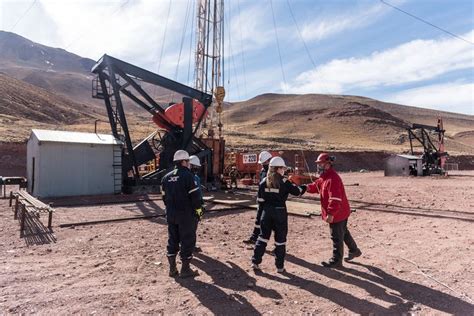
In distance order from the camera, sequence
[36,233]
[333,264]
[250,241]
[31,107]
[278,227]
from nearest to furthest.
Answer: [278,227], [333,264], [250,241], [36,233], [31,107]

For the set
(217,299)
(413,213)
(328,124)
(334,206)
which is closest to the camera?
(217,299)

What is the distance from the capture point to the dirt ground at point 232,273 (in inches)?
175

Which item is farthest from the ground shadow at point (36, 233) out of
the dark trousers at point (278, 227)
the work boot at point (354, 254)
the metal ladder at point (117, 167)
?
the metal ladder at point (117, 167)

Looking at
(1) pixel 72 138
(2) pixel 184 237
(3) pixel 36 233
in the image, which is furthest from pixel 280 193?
(1) pixel 72 138

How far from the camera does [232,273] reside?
18.5 feet

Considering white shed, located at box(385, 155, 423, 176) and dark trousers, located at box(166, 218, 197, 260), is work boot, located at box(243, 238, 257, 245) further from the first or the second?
white shed, located at box(385, 155, 423, 176)

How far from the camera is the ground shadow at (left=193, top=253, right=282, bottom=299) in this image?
16.2ft

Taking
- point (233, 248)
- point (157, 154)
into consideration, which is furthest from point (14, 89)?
point (233, 248)

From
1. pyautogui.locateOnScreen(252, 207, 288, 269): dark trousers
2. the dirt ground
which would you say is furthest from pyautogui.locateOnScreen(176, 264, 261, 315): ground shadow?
pyautogui.locateOnScreen(252, 207, 288, 269): dark trousers

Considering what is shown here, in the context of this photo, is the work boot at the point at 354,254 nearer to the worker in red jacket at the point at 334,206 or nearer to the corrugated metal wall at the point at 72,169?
the worker in red jacket at the point at 334,206

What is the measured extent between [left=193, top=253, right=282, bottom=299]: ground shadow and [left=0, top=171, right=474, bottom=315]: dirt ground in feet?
0.04

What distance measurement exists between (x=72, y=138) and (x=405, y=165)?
22.5 m

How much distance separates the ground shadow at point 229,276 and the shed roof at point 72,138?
9.95 meters

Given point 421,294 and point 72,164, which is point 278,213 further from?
point 72,164
